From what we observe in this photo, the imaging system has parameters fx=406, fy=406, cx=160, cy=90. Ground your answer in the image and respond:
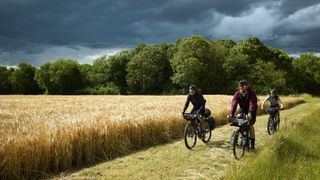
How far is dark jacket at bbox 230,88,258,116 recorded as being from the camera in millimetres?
12797

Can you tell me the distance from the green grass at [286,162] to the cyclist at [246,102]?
1156 mm

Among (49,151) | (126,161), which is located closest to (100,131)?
(126,161)

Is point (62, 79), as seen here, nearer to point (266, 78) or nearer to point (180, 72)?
point (180, 72)

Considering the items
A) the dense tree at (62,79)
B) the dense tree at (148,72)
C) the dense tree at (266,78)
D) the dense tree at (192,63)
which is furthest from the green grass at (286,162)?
the dense tree at (62,79)

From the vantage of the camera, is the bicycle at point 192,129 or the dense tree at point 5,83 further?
the dense tree at point 5,83

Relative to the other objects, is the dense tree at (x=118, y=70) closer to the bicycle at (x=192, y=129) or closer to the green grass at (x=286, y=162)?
the bicycle at (x=192, y=129)

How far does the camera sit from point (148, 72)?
8988cm

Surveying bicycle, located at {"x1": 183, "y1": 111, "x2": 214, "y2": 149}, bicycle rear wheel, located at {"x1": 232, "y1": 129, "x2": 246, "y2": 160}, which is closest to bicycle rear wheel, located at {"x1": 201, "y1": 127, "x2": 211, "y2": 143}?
bicycle, located at {"x1": 183, "y1": 111, "x2": 214, "y2": 149}

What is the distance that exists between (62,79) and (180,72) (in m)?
31.4

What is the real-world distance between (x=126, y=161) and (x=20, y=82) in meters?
99.9

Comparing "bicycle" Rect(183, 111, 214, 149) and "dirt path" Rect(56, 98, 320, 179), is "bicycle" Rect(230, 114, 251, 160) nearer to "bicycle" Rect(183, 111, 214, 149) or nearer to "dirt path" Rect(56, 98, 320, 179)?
"dirt path" Rect(56, 98, 320, 179)

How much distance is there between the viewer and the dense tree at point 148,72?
8981 centimetres

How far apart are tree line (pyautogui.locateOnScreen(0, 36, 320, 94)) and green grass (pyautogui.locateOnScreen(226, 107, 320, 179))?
66.6m

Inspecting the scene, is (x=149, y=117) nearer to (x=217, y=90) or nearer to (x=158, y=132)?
(x=158, y=132)
